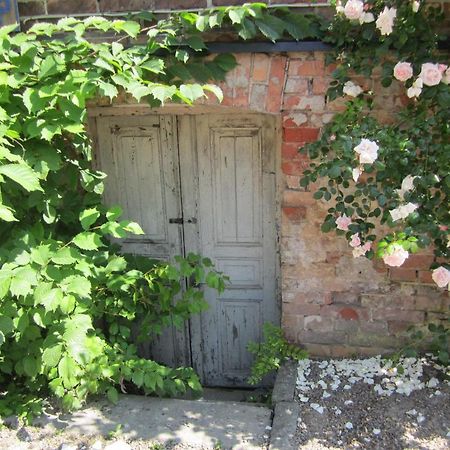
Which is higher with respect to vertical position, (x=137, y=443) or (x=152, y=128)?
(x=152, y=128)

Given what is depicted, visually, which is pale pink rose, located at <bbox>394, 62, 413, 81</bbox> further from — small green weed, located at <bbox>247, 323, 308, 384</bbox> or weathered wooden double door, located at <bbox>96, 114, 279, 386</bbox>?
small green weed, located at <bbox>247, 323, 308, 384</bbox>

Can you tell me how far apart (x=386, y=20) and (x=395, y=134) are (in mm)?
557

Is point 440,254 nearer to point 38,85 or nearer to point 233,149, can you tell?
point 233,149

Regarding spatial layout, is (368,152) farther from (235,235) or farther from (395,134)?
(235,235)

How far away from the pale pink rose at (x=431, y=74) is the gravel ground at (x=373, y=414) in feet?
5.58

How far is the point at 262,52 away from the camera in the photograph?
295cm

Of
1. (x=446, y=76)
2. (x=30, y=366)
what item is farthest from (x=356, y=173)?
(x=30, y=366)

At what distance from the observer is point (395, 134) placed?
271 centimetres

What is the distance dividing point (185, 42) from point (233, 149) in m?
0.86

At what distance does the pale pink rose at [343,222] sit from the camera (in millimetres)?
2883

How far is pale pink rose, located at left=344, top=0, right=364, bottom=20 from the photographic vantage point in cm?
257

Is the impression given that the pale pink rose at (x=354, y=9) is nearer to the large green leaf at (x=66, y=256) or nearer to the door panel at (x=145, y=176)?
the door panel at (x=145, y=176)

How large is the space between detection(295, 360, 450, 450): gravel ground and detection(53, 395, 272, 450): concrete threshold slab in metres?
0.27

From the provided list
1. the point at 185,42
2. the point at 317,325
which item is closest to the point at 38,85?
the point at 185,42
